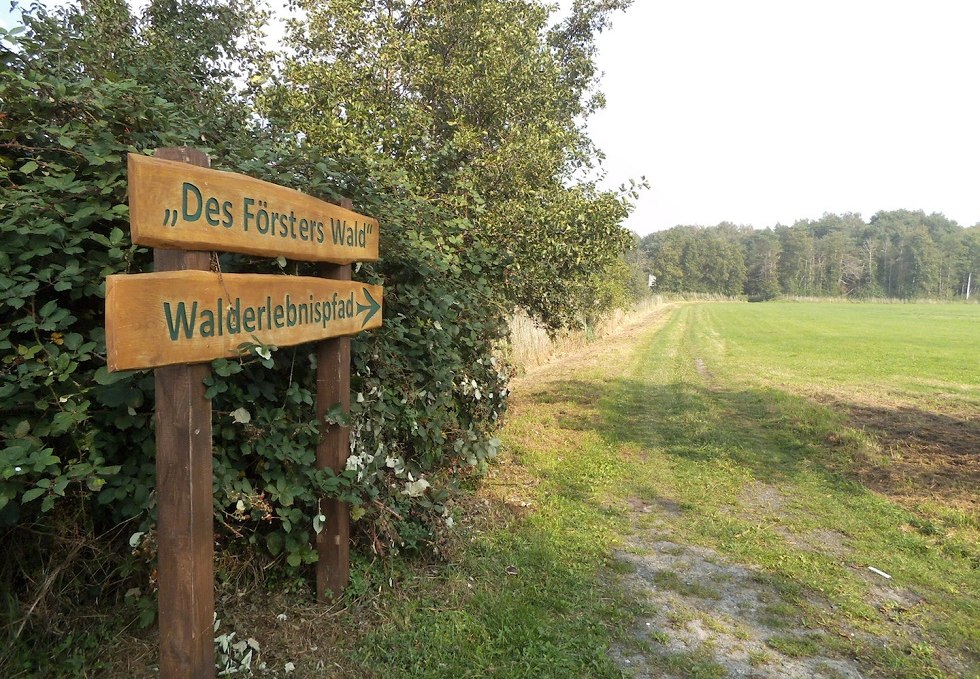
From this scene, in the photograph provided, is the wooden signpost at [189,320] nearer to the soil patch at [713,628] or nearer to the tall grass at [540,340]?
the soil patch at [713,628]

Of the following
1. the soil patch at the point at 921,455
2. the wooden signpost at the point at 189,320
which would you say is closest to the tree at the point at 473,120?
the wooden signpost at the point at 189,320

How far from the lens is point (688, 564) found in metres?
4.27

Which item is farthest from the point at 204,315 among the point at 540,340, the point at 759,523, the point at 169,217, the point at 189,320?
the point at 540,340

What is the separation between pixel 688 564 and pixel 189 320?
3.88 metres

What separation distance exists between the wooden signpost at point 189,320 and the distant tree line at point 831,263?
98014mm

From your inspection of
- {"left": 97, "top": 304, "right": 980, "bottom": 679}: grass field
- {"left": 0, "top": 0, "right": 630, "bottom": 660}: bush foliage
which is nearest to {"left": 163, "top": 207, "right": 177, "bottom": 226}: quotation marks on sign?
{"left": 0, "top": 0, "right": 630, "bottom": 660}: bush foliage

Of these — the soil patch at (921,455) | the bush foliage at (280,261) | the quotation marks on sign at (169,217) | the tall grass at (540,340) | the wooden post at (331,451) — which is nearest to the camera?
the quotation marks on sign at (169,217)

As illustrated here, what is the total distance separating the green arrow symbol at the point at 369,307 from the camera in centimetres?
A: 331

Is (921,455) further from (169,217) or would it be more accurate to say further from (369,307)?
(169,217)

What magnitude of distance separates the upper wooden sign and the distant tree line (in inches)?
3842

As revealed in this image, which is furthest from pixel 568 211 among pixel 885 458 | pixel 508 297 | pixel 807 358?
pixel 807 358

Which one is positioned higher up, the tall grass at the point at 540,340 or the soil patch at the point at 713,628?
the tall grass at the point at 540,340

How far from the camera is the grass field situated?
3.04 metres

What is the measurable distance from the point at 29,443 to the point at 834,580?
15.9 feet
